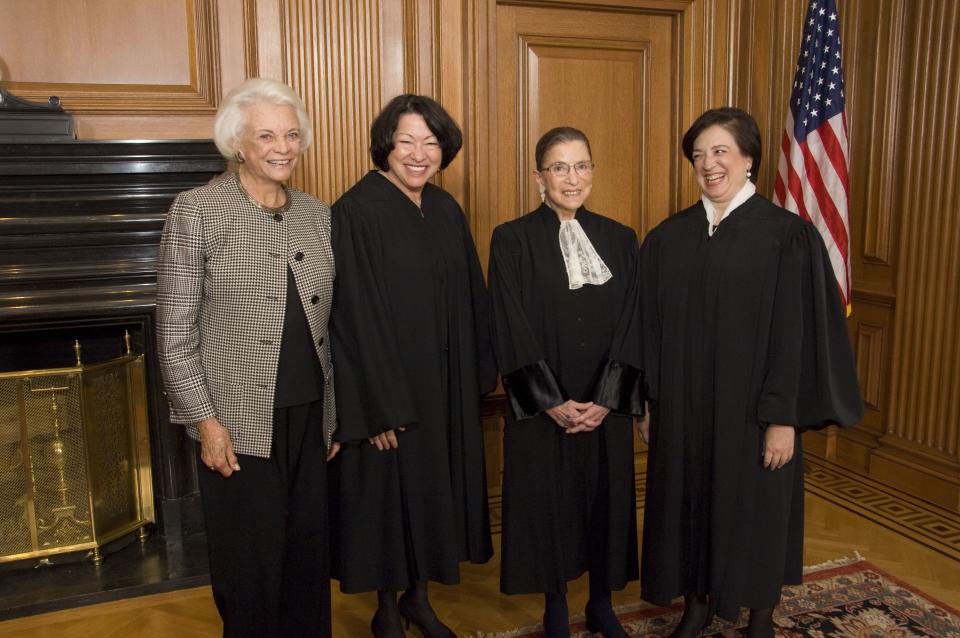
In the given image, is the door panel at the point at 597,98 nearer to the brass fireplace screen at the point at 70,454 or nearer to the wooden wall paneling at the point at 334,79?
the wooden wall paneling at the point at 334,79

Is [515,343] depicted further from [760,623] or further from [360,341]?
[760,623]

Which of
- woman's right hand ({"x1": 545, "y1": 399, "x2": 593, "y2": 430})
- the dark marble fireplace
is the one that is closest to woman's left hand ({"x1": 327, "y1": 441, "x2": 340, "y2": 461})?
woman's right hand ({"x1": 545, "y1": 399, "x2": 593, "y2": 430})

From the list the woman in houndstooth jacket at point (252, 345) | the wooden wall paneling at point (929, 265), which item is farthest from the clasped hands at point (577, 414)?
the wooden wall paneling at point (929, 265)

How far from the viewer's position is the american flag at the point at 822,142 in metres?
4.06

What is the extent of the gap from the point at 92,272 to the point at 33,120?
60 cm

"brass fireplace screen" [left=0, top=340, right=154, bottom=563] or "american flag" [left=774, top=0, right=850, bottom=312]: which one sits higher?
"american flag" [left=774, top=0, right=850, bottom=312]

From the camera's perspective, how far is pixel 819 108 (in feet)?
13.5

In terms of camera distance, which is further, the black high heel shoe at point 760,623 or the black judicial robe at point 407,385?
the black high heel shoe at point 760,623

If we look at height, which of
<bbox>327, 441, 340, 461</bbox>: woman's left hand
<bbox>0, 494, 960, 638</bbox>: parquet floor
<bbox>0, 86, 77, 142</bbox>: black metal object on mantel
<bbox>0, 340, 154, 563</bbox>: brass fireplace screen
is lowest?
<bbox>0, 494, 960, 638</bbox>: parquet floor

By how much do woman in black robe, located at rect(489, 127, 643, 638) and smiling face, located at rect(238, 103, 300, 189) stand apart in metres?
0.75

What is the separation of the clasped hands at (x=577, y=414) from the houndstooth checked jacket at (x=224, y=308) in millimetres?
882

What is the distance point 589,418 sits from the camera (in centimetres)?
259

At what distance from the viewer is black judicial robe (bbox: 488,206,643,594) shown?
2607 millimetres

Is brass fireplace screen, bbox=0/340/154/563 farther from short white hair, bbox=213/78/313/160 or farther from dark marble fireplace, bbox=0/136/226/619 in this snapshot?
short white hair, bbox=213/78/313/160
